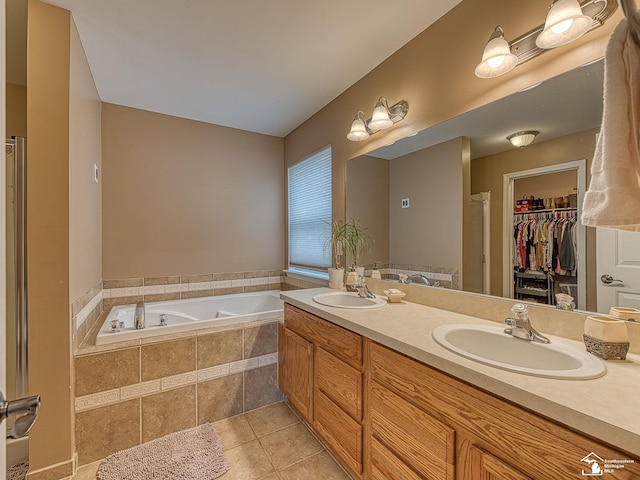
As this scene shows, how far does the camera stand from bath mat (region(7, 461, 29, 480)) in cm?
158

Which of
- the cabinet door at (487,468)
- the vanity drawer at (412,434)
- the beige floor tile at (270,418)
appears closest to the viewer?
the cabinet door at (487,468)

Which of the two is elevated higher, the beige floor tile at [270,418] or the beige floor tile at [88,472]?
the beige floor tile at [270,418]

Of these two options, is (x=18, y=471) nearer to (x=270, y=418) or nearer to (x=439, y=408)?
(x=270, y=418)

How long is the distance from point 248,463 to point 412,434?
1.12m

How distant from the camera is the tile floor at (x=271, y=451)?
62.5 inches

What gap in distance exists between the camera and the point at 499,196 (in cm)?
138

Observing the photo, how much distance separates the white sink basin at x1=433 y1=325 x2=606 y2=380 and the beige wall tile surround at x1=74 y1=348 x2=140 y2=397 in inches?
72.2

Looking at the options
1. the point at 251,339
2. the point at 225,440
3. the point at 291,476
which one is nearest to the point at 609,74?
the point at 291,476

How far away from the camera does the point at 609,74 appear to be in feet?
2.46

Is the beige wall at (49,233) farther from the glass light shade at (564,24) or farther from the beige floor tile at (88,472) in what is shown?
the glass light shade at (564,24)

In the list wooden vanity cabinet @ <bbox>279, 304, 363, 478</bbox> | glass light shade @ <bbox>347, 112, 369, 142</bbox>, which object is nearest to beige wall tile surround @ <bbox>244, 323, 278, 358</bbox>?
wooden vanity cabinet @ <bbox>279, 304, 363, 478</bbox>

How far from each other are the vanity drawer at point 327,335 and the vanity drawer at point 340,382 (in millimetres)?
42

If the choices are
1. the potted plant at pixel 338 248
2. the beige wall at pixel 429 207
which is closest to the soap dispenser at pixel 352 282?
the potted plant at pixel 338 248

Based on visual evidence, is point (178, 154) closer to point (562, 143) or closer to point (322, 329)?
point (322, 329)
